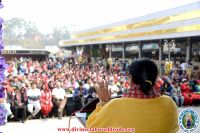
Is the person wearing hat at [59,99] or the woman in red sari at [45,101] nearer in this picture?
the woman in red sari at [45,101]

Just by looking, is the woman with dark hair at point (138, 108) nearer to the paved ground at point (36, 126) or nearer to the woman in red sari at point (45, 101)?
the paved ground at point (36, 126)

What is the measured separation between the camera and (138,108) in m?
2.13

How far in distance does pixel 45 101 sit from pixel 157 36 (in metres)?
20.8

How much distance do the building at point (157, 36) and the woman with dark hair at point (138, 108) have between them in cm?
2324

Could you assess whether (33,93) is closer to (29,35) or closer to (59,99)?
(59,99)

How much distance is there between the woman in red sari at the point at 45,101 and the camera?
1085 cm

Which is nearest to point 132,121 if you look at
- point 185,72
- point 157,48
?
point 185,72

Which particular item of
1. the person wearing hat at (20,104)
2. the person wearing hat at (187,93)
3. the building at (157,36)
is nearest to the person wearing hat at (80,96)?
the person wearing hat at (20,104)

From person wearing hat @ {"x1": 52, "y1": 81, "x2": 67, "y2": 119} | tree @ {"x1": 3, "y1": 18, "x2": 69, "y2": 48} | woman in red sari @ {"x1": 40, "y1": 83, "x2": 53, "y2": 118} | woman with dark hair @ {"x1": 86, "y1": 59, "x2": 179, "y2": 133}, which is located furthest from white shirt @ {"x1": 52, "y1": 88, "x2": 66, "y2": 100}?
tree @ {"x1": 3, "y1": 18, "x2": 69, "y2": 48}

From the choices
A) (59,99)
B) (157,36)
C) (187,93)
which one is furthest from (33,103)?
(157,36)

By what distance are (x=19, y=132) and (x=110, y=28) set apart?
33.9 metres

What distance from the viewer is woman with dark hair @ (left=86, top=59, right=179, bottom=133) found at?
2068 mm

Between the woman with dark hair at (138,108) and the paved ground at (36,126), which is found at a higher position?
the woman with dark hair at (138,108)

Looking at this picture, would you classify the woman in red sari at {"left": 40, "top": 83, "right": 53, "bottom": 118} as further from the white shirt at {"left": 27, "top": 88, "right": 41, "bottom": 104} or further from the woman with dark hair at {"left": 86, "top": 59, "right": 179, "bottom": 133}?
the woman with dark hair at {"left": 86, "top": 59, "right": 179, "bottom": 133}
